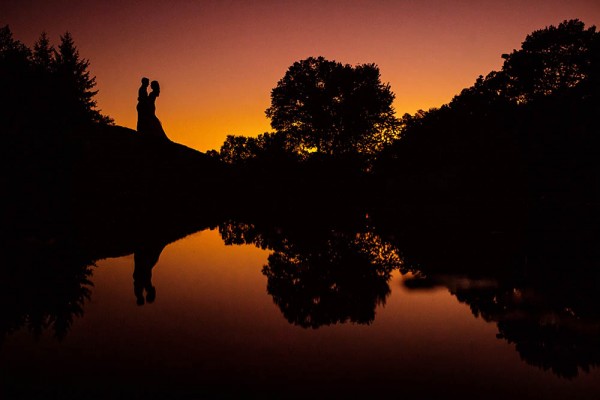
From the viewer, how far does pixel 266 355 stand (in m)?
4.82

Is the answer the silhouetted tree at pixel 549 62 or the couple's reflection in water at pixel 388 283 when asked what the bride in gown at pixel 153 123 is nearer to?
the couple's reflection in water at pixel 388 283

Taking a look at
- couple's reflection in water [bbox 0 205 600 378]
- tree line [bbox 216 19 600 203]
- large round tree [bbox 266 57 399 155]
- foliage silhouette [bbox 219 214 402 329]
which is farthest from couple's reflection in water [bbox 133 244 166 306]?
large round tree [bbox 266 57 399 155]

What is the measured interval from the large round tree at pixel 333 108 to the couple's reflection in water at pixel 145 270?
39.3 metres

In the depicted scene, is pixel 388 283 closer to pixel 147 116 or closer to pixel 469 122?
pixel 147 116

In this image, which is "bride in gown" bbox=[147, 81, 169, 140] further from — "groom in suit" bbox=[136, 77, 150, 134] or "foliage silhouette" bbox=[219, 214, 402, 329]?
"foliage silhouette" bbox=[219, 214, 402, 329]

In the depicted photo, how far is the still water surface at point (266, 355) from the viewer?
157 inches

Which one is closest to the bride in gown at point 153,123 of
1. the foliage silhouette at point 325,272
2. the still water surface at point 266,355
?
the foliage silhouette at point 325,272

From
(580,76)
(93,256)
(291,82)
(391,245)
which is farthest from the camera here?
(291,82)

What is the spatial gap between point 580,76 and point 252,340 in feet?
128

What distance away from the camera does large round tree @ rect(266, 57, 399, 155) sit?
4938cm

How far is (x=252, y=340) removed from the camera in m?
5.33

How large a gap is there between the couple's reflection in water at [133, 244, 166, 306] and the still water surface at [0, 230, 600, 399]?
0.72 ft

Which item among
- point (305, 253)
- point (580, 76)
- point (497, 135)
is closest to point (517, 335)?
point (305, 253)

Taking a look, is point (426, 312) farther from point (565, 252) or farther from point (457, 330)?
point (565, 252)
